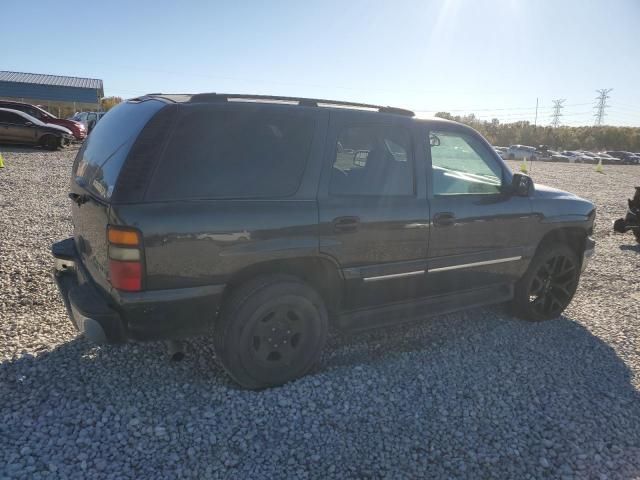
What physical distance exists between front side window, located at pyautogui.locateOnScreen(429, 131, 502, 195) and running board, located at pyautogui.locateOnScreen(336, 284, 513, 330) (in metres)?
0.87

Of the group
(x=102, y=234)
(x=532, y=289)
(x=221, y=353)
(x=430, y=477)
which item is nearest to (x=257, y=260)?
(x=221, y=353)

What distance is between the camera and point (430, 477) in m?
2.47

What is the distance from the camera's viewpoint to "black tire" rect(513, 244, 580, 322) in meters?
4.50

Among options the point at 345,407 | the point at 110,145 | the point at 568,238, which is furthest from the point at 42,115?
the point at 345,407

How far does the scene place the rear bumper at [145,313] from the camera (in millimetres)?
2693

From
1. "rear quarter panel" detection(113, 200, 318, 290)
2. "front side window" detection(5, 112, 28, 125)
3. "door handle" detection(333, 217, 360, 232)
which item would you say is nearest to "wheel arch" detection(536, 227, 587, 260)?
"door handle" detection(333, 217, 360, 232)

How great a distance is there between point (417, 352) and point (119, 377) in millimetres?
2236

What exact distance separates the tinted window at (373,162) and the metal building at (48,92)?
1818 inches

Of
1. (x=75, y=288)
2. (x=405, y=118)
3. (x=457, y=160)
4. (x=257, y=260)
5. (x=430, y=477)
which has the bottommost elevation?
(x=430, y=477)

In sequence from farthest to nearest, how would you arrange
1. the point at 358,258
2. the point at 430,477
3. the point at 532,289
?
the point at 532,289 < the point at 358,258 < the point at 430,477

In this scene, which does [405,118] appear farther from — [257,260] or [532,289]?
[532,289]

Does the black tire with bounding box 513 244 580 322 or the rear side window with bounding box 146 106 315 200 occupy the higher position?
the rear side window with bounding box 146 106 315 200

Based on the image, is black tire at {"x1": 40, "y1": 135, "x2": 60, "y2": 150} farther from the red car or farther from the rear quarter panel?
the rear quarter panel

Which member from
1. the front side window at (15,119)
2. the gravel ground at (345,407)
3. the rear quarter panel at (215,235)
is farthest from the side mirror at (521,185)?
the front side window at (15,119)
